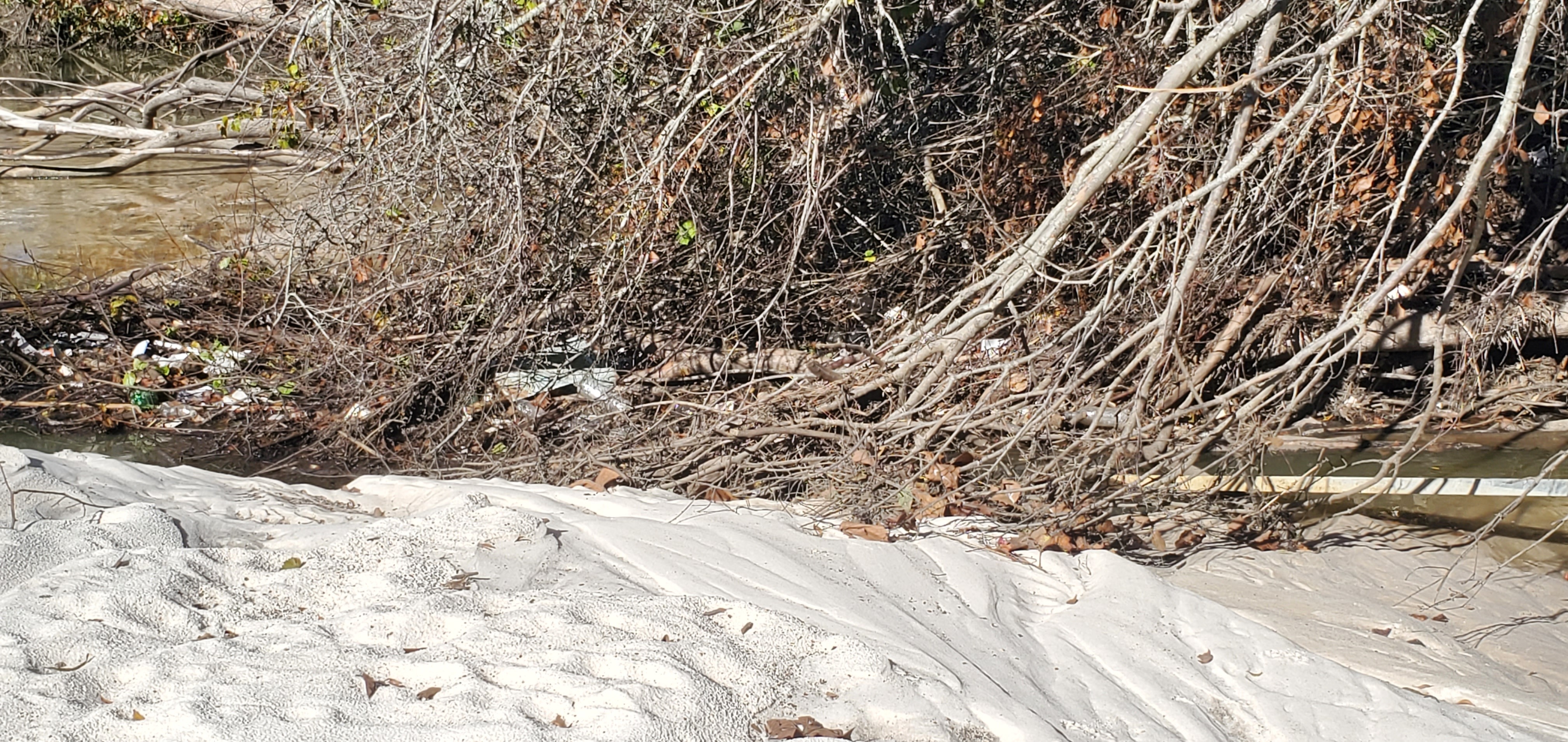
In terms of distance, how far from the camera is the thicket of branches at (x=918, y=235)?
4988 millimetres

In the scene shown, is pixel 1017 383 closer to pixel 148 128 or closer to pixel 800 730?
pixel 800 730

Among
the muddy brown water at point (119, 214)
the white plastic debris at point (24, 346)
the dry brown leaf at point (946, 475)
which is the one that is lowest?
the white plastic debris at point (24, 346)

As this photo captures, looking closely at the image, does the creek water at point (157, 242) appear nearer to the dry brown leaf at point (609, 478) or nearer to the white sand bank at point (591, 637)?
the dry brown leaf at point (609, 478)

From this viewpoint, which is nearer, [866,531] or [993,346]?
[866,531]

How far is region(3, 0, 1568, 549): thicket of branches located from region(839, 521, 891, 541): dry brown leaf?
253 mm

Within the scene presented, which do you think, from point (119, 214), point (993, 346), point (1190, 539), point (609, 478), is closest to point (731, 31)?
point (993, 346)

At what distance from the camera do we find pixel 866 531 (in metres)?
4.67

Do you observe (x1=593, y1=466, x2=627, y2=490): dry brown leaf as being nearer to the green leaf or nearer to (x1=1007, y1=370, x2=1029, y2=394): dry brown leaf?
(x1=1007, y1=370, x2=1029, y2=394): dry brown leaf

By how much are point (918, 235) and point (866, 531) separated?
2.66 metres

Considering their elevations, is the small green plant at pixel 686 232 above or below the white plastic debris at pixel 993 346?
above

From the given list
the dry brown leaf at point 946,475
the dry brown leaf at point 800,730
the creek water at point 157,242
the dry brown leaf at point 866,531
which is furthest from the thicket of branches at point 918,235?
the dry brown leaf at point 800,730

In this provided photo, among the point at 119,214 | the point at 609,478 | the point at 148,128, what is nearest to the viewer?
the point at 609,478

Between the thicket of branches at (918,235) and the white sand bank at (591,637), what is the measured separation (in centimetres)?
87

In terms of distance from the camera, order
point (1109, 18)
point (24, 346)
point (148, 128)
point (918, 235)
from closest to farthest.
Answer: point (1109, 18) → point (918, 235) → point (24, 346) → point (148, 128)
